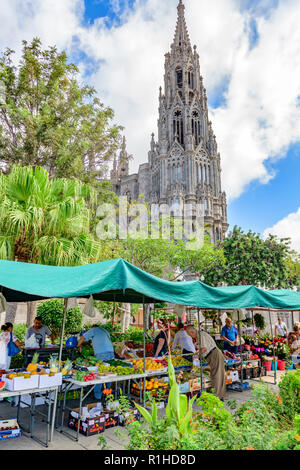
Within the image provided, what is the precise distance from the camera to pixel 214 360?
847 centimetres

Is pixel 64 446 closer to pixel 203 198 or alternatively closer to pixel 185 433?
pixel 185 433

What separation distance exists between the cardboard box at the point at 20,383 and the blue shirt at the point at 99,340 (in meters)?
2.66

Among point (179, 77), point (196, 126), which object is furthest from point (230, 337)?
point (179, 77)

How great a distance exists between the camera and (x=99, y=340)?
8.16 m

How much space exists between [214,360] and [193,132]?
55133mm

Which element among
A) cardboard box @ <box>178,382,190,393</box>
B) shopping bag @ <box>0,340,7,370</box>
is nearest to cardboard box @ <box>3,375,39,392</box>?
shopping bag @ <box>0,340,7,370</box>

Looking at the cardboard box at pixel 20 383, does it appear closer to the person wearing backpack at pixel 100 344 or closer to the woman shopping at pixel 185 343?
the person wearing backpack at pixel 100 344

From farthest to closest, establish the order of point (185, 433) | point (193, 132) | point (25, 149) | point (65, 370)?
point (193, 132), point (25, 149), point (65, 370), point (185, 433)

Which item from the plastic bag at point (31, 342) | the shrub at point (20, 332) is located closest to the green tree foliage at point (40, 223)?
the plastic bag at point (31, 342)

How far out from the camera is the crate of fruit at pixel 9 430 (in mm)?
5523

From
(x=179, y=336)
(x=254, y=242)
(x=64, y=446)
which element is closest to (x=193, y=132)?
(x=254, y=242)

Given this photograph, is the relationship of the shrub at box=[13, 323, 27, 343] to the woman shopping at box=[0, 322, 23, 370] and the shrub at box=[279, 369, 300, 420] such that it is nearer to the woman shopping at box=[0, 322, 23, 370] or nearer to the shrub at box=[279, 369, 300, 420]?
the woman shopping at box=[0, 322, 23, 370]

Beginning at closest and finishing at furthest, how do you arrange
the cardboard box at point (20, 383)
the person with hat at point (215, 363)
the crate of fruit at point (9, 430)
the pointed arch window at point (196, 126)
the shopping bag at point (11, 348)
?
the cardboard box at point (20, 383)
the crate of fruit at point (9, 430)
the shopping bag at point (11, 348)
the person with hat at point (215, 363)
the pointed arch window at point (196, 126)

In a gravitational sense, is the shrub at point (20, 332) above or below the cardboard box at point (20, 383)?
above
